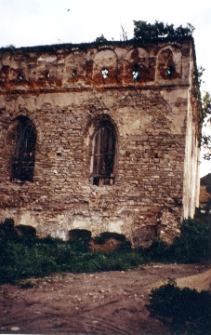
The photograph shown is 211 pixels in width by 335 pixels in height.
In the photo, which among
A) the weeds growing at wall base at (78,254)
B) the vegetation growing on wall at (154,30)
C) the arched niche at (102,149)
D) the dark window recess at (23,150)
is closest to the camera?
the weeds growing at wall base at (78,254)

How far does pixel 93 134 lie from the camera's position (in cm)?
920

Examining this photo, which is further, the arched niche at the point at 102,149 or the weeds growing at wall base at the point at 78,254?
the arched niche at the point at 102,149

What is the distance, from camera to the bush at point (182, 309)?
4172 millimetres

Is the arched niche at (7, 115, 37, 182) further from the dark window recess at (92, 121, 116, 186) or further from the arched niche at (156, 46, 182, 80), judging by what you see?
the arched niche at (156, 46, 182, 80)

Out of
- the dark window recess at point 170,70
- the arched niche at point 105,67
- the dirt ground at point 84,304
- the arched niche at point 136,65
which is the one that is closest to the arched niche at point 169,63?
the dark window recess at point 170,70

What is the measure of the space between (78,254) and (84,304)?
9.61ft

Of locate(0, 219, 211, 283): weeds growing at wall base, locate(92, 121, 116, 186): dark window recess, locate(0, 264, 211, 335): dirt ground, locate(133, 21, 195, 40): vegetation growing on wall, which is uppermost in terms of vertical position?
locate(133, 21, 195, 40): vegetation growing on wall

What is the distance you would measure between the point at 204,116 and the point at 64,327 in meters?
11.0

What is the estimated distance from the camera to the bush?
13.7 ft

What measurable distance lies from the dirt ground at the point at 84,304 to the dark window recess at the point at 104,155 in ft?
10.6

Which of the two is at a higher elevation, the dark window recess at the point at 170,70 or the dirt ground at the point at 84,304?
the dark window recess at the point at 170,70

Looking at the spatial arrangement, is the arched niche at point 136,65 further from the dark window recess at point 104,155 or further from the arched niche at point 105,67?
the dark window recess at point 104,155

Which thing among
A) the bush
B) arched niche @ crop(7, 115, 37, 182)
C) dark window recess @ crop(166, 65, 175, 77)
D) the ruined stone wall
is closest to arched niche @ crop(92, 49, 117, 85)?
Result: the ruined stone wall

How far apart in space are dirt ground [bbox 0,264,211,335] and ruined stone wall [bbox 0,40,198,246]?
227 cm
